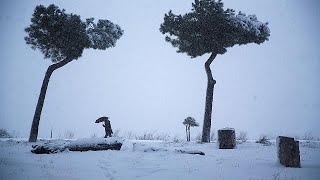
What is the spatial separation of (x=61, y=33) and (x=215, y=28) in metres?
10.3

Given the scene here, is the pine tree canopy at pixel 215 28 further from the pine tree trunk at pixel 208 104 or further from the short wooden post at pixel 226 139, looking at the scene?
the short wooden post at pixel 226 139

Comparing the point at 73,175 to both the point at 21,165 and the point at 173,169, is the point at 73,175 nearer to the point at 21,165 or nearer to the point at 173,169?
the point at 21,165

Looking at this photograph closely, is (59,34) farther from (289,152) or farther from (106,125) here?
(289,152)

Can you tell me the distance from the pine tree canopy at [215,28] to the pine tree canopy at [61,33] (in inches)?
235

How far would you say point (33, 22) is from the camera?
792 inches

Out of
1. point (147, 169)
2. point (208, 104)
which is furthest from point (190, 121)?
point (147, 169)

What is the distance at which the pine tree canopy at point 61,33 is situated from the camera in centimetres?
1972

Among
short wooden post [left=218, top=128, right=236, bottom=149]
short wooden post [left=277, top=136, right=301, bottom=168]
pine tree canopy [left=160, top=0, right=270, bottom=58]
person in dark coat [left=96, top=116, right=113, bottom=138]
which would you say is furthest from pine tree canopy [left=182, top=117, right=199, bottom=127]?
short wooden post [left=277, top=136, right=301, bottom=168]

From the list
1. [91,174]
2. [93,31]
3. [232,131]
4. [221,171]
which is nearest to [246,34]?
[232,131]

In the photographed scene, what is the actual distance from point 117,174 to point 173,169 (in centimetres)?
137

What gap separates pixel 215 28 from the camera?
1905 centimetres

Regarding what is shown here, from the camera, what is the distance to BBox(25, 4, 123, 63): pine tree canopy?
1972 cm

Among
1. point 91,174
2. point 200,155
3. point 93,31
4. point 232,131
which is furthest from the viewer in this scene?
point 93,31

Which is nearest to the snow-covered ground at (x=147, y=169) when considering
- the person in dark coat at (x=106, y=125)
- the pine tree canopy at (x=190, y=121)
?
the person in dark coat at (x=106, y=125)
